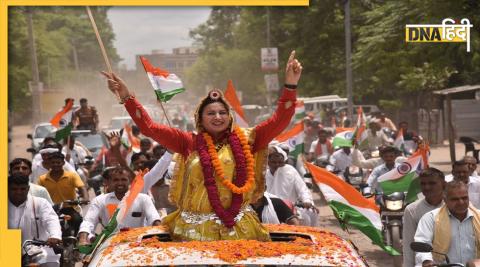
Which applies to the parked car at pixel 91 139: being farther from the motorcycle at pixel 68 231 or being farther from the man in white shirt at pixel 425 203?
the man in white shirt at pixel 425 203

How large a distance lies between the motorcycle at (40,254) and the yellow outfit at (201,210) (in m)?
1.77

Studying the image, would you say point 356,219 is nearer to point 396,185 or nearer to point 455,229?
point 455,229

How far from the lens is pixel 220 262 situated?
189 inches

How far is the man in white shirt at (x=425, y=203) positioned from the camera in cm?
836

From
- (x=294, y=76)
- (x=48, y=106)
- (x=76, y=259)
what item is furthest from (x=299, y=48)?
(x=294, y=76)

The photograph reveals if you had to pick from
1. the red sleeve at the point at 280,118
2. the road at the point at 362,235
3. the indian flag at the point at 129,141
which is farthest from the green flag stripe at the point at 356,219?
the indian flag at the point at 129,141

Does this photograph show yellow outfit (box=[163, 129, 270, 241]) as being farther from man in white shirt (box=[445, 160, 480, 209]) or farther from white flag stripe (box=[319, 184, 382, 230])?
man in white shirt (box=[445, 160, 480, 209])

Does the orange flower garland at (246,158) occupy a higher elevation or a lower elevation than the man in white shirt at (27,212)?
higher

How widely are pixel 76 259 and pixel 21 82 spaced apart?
51579 millimetres

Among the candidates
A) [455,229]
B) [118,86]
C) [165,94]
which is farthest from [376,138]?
[118,86]

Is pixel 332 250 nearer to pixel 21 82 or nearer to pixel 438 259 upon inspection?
pixel 438 259

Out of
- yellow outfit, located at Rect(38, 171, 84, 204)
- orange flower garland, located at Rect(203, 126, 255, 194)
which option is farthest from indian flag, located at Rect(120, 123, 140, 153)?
orange flower garland, located at Rect(203, 126, 255, 194)

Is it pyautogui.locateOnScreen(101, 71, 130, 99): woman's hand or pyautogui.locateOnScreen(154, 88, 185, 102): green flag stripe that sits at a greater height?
pyautogui.locateOnScreen(101, 71, 130, 99): woman's hand

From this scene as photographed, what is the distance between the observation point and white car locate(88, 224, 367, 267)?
4.82 m
